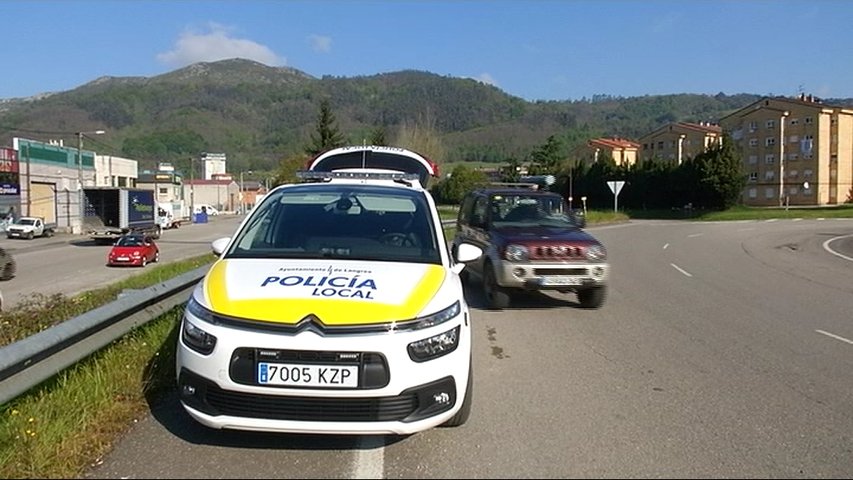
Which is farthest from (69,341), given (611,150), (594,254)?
(611,150)

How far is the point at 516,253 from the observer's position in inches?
413

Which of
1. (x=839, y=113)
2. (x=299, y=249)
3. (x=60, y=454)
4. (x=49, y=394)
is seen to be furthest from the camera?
(x=839, y=113)

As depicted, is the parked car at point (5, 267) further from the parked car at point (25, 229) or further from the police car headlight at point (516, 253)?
the parked car at point (25, 229)

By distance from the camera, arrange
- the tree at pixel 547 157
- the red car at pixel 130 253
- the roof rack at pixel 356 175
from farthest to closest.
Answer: the tree at pixel 547 157
the red car at pixel 130 253
the roof rack at pixel 356 175

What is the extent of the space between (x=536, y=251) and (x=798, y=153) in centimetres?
9398

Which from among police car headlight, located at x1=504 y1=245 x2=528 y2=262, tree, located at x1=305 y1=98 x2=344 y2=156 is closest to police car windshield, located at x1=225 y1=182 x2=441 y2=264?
police car headlight, located at x1=504 y1=245 x2=528 y2=262

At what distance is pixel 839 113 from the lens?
90812 mm

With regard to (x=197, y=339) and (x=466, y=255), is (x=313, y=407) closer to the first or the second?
(x=197, y=339)

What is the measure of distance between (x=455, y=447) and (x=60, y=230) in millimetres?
62962

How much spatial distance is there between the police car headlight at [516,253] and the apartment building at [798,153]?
286 feet

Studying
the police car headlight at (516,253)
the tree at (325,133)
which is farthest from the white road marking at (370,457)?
the tree at (325,133)

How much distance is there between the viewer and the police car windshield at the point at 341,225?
561 centimetres

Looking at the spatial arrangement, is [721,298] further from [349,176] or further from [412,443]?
[412,443]

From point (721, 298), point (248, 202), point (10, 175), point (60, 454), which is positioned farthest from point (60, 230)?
point (248, 202)
